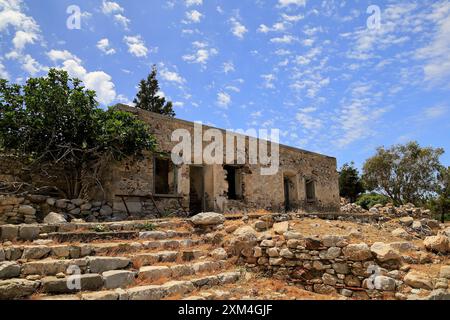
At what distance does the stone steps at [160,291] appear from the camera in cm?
386

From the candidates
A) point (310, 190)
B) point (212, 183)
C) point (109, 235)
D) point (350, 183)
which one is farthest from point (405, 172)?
point (109, 235)

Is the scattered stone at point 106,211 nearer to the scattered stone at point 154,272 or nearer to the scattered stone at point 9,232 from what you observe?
the scattered stone at point 9,232

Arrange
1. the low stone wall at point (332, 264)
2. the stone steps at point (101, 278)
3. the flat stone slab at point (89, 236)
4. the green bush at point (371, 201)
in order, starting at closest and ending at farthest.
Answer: the stone steps at point (101, 278) < the low stone wall at point (332, 264) < the flat stone slab at point (89, 236) < the green bush at point (371, 201)

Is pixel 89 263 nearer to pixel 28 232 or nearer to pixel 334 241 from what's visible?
pixel 28 232

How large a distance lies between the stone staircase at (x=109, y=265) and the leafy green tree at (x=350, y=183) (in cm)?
2328

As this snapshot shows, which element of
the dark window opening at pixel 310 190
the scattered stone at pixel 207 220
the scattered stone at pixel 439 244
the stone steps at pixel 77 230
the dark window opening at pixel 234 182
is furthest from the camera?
the dark window opening at pixel 310 190

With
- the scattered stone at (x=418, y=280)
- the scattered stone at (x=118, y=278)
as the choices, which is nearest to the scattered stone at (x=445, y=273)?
the scattered stone at (x=418, y=280)

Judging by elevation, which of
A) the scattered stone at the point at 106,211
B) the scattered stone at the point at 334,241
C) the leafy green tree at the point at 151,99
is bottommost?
the scattered stone at the point at 334,241

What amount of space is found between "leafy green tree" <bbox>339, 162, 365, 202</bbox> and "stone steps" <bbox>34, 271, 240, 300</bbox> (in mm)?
24243

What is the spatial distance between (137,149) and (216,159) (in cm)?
356

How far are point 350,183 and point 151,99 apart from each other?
18.2 metres

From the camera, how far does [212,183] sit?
39.1 ft
